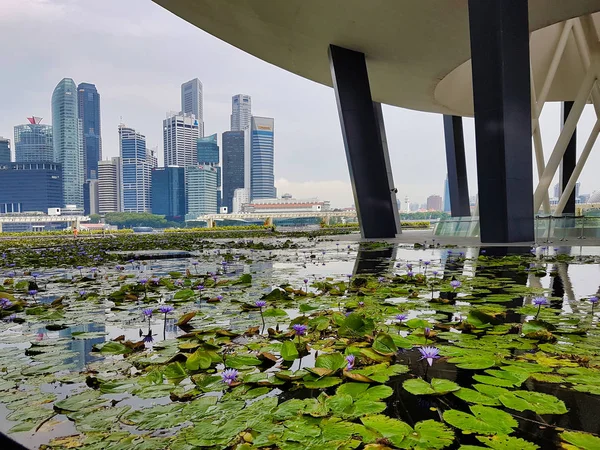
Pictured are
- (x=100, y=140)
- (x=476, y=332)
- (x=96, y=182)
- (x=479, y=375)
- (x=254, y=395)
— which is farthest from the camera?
(x=100, y=140)

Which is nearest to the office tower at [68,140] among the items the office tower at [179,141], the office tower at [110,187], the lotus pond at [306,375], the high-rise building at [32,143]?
the high-rise building at [32,143]

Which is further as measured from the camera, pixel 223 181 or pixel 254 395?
pixel 223 181

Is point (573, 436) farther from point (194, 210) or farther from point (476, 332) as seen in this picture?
point (194, 210)

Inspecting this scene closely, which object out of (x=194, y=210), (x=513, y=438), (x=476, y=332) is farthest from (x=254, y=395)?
(x=194, y=210)

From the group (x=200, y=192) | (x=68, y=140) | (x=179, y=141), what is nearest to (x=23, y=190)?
(x=200, y=192)

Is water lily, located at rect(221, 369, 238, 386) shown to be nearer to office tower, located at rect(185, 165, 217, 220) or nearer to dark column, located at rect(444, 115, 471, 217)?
dark column, located at rect(444, 115, 471, 217)

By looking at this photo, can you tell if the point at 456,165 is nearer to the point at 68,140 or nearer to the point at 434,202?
the point at 434,202
